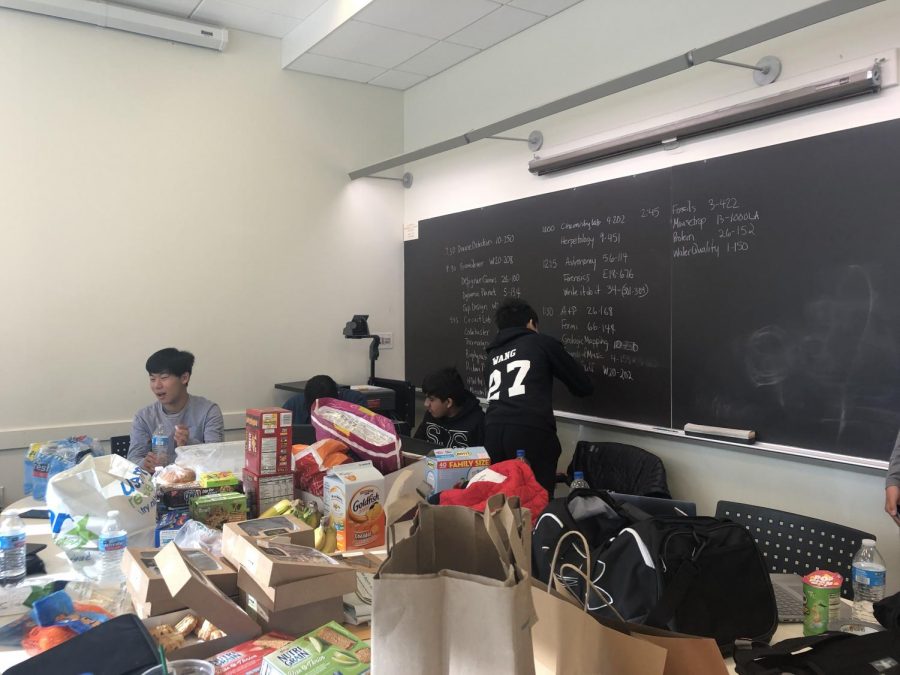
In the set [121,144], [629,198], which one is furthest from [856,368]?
[121,144]

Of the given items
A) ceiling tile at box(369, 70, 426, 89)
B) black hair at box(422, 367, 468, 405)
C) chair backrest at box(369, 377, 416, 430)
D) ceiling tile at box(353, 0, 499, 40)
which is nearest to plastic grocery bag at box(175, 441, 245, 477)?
black hair at box(422, 367, 468, 405)

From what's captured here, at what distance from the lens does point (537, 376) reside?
3.49m

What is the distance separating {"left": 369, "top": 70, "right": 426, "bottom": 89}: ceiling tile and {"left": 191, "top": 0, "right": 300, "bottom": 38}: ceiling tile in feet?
2.40

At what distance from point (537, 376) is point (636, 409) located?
1.71 feet

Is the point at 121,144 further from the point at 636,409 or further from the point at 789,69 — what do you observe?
the point at 789,69

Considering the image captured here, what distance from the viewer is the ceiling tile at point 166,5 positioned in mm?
4008

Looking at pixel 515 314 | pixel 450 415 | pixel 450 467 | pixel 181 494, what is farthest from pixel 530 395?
pixel 181 494

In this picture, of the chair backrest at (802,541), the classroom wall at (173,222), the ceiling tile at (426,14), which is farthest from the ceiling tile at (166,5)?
the chair backrest at (802,541)

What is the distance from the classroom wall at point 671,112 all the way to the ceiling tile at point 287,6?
1047 mm

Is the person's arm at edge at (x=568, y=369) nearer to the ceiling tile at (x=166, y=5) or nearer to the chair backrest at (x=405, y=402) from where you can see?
the chair backrest at (x=405, y=402)

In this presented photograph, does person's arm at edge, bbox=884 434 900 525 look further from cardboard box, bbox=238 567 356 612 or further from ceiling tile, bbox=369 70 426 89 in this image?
ceiling tile, bbox=369 70 426 89

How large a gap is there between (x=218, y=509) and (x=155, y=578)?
24.0 inches

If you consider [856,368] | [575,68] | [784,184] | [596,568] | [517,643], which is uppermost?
[575,68]

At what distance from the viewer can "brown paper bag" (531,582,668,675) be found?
107 cm
